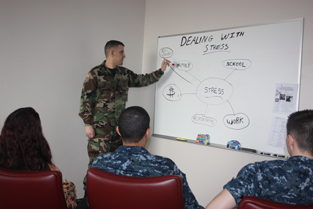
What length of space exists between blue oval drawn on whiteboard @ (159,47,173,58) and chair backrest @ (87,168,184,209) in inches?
81.6

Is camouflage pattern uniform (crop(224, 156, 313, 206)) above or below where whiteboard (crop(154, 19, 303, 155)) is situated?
below

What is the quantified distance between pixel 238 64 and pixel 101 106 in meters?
1.44

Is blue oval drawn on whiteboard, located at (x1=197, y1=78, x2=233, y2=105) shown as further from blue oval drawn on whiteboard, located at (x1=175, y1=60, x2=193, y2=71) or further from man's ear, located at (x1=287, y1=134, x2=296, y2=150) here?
man's ear, located at (x1=287, y1=134, x2=296, y2=150)

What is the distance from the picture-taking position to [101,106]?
7.72 feet

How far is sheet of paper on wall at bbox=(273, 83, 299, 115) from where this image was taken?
202 centimetres

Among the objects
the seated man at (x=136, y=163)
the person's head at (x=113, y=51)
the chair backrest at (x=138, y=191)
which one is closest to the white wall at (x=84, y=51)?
the person's head at (x=113, y=51)

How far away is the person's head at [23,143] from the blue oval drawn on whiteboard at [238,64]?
72.4 inches

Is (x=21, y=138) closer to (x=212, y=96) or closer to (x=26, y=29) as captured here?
(x=26, y=29)

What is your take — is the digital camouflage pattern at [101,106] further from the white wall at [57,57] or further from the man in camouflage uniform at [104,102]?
the white wall at [57,57]

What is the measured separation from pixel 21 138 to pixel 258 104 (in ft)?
6.36

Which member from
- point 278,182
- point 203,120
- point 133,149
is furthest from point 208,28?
point 278,182

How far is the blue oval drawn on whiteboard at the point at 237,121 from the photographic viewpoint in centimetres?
224

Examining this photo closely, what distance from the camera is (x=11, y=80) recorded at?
1.97 meters

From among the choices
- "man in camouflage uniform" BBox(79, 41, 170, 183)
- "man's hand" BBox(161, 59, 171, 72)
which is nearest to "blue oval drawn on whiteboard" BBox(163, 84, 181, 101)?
"man's hand" BBox(161, 59, 171, 72)
